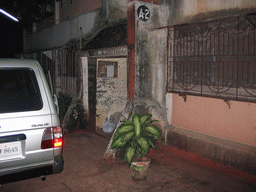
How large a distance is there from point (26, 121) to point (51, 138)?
42 centimetres

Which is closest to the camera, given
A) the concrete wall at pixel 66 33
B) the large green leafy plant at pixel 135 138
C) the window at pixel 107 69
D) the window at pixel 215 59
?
the window at pixel 215 59

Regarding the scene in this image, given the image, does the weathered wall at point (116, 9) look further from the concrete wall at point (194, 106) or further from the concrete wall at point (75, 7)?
the concrete wall at point (194, 106)

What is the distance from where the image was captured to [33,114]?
3.57 m

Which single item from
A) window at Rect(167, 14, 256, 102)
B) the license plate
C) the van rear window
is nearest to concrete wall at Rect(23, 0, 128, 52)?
window at Rect(167, 14, 256, 102)

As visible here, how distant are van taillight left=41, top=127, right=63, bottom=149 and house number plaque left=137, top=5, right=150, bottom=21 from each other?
3.51m

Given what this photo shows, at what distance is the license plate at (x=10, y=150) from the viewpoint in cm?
337

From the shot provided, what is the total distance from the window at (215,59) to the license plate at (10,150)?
340 centimetres

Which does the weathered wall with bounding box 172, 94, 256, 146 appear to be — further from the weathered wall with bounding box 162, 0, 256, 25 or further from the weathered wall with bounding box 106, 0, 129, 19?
the weathered wall with bounding box 106, 0, 129, 19

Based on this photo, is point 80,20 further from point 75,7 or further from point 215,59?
point 215,59

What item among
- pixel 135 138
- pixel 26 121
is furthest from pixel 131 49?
pixel 26 121

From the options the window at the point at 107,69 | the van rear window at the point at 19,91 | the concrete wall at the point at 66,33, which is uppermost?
A: the concrete wall at the point at 66,33

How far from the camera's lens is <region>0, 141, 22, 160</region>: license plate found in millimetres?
3369

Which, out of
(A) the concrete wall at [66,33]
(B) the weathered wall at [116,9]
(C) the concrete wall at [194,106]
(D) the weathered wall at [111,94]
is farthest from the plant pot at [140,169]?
(A) the concrete wall at [66,33]

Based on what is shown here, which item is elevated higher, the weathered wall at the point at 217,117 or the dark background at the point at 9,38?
the dark background at the point at 9,38
